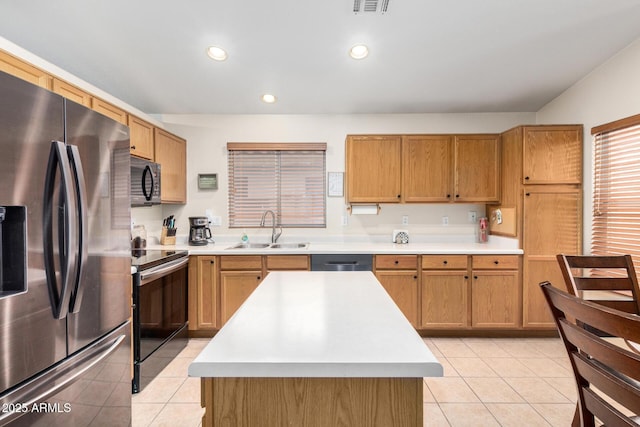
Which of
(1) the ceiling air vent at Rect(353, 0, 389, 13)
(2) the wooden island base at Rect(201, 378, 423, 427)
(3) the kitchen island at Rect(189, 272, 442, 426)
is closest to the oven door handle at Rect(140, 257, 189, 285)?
(3) the kitchen island at Rect(189, 272, 442, 426)

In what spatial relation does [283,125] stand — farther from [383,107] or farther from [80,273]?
[80,273]

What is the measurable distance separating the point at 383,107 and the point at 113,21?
2.53 meters

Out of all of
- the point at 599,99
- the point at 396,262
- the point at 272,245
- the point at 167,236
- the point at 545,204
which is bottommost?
the point at 396,262

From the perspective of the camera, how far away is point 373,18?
7.16 feet

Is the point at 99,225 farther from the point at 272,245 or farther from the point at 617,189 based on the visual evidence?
the point at 617,189

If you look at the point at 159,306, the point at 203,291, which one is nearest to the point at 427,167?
the point at 203,291

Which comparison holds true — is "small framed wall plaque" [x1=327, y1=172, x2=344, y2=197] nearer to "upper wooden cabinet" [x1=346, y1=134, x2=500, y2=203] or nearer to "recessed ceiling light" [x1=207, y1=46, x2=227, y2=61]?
"upper wooden cabinet" [x1=346, y1=134, x2=500, y2=203]

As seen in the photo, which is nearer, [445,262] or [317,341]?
[317,341]

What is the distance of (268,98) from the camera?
3.16m

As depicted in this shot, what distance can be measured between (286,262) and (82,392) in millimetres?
1808

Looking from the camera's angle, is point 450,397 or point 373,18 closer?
point 450,397

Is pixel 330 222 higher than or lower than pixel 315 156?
lower

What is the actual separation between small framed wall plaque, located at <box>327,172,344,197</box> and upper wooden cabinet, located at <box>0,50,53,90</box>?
2.50 m

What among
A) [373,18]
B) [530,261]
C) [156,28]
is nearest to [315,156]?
[373,18]
